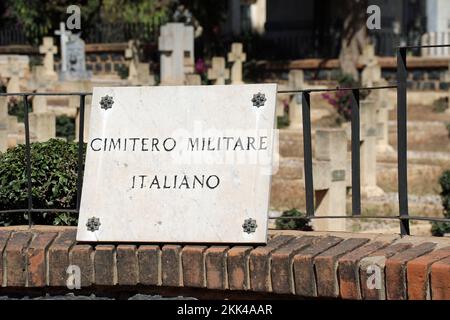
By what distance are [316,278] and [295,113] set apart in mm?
13571

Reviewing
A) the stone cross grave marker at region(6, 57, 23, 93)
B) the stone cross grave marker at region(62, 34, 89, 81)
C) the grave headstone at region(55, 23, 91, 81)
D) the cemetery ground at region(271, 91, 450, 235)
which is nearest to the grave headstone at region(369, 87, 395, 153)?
the cemetery ground at region(271, 91, 450, 235)

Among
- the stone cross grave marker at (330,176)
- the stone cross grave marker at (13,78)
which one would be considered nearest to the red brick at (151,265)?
the stone cross grave marker at (330,176)

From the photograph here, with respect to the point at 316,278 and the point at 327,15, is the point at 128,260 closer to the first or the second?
the point at 316,278

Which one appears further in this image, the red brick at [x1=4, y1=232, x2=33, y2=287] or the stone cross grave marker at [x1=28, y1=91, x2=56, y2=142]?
the stone cross grave marker at [x1=28, y1=91, x2=56, y2=142]

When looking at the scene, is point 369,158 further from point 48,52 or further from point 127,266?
point 48,52

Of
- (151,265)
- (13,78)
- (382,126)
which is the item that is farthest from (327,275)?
(13,78)

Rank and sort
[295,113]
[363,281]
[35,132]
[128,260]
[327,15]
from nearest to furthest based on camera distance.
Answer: [363,281] < [128,260] < [35,132] < [295,113] < [327,15]

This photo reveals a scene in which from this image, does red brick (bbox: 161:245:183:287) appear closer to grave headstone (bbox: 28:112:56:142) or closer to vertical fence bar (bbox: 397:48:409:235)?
vertical fence bar (bbox: 397:48:409:235)

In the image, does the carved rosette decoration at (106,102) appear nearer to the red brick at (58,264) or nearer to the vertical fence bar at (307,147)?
the red brick at (58,264)

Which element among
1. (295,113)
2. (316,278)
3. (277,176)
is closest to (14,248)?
(316,278)

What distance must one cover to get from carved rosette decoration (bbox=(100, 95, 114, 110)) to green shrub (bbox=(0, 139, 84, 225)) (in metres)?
0.93

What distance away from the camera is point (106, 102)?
4859mm

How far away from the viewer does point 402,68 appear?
466 cm

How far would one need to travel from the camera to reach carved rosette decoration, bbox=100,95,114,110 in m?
4.85
